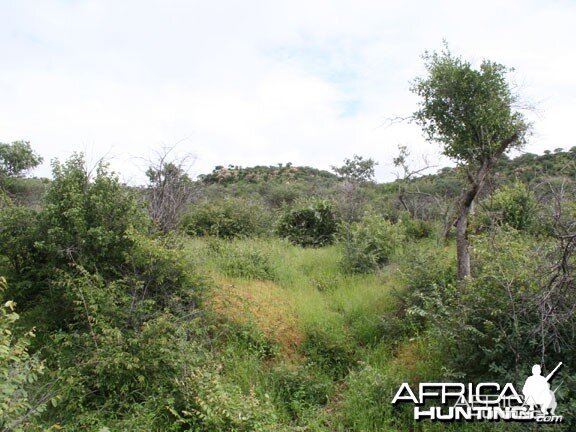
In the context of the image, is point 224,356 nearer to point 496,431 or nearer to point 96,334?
point 96,334

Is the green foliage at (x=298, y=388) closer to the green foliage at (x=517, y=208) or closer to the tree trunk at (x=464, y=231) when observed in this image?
the tree trunk at (x=464, y=231)

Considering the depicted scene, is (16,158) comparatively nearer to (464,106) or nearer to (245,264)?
(245,264)

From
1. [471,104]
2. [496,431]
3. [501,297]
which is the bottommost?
[496,431]

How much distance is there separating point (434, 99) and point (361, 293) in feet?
17.2

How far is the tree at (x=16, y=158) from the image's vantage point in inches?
867

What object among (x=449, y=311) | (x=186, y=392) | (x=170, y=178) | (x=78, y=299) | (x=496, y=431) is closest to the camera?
Answer: (x=496, y=431)

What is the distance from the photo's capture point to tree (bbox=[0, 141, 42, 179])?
72.3 feet

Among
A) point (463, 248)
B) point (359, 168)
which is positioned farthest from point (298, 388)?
point (359, 168)

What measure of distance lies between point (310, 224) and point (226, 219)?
2781mm

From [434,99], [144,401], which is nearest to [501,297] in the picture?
[144,401]

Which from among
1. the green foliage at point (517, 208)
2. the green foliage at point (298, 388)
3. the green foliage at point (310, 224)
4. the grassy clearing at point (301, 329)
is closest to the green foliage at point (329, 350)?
the grassy clearing at point (301, 329)

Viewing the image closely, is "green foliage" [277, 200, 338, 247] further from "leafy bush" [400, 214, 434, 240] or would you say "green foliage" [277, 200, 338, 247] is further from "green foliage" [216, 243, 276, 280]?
"green foliage" [216, 243, 276, 280]

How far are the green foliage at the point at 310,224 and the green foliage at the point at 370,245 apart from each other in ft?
8.72

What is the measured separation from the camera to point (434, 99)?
9.92 metres
